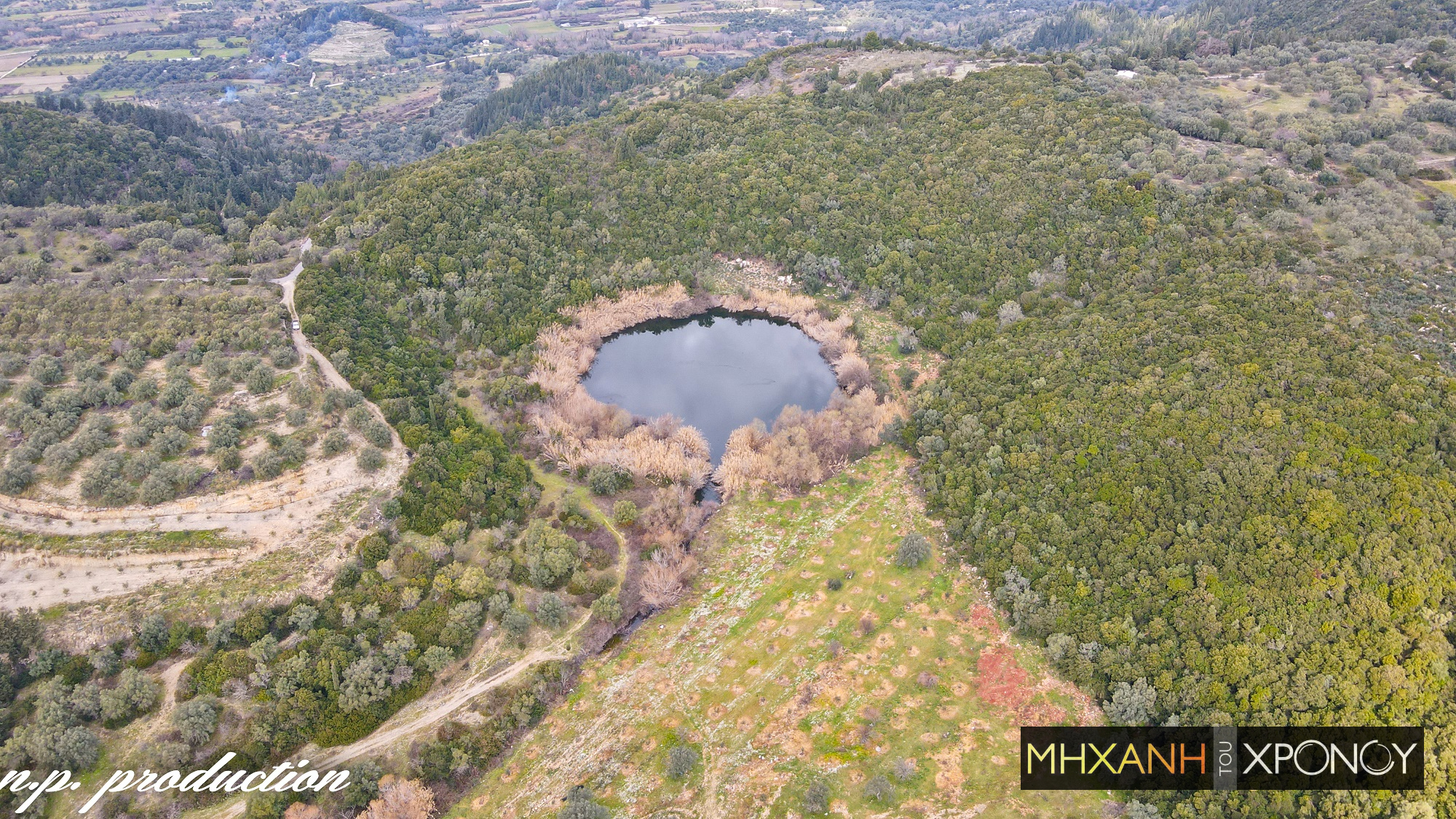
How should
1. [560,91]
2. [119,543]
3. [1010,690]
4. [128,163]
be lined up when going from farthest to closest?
[560,91] < [128,163] < [119,543] < [1010,690]

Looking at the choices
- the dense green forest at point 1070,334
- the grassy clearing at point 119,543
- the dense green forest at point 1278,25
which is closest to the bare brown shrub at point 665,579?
the dense green forest at point 1070,334

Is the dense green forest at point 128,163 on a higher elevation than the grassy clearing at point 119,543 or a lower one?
higher

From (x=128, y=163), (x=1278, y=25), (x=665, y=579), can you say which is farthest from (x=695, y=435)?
(x=1278, y=25)

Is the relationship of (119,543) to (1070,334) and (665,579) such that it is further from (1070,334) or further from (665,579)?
(1070,334)

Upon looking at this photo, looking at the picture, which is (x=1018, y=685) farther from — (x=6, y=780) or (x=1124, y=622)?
(x=6, y=780)

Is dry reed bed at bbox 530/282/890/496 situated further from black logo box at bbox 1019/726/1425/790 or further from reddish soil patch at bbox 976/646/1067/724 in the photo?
black logo box at bbox 1019/726/1425/790

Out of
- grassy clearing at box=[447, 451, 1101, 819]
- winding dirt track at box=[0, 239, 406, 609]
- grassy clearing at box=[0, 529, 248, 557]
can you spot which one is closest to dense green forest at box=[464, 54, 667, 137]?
winding dirt track at box=[0, 239, 406, 609]

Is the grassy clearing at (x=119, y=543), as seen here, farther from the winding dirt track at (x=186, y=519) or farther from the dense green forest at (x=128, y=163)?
the dense green forest at (x=128, y=163)
